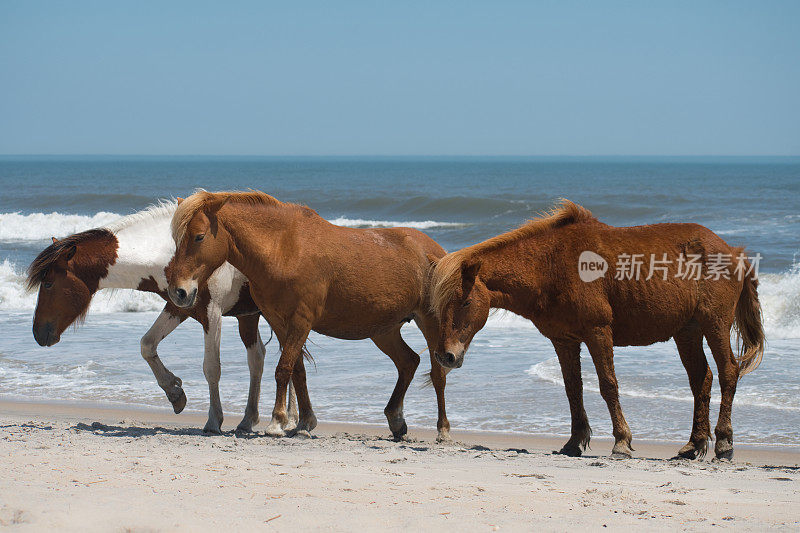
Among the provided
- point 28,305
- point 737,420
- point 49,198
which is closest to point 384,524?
point 737,420

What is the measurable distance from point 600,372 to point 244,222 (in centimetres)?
230

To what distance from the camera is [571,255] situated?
A: 5.21 metres

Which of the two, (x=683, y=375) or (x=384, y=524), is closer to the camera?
(x=384, y=524)

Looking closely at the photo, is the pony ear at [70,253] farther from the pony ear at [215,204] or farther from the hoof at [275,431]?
the hoof at [275,431]

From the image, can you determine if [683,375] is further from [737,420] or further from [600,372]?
[600,372]

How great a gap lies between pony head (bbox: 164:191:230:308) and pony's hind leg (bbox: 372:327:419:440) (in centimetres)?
141

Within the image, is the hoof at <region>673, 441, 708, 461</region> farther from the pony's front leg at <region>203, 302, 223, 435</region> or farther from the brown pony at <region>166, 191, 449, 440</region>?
the pony's front leg at <region>203, 302, 223, 435</region>

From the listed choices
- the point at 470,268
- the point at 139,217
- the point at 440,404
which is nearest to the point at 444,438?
the point at 440,404

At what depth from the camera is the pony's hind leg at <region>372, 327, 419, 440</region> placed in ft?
20.1

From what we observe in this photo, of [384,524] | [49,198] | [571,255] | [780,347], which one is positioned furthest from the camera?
[49,198]

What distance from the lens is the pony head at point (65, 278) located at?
5941mm

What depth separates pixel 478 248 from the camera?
5.18m

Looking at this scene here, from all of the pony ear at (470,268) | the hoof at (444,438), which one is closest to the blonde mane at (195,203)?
the pony ear at (470,268)

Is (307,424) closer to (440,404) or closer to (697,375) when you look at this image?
(440,404)
